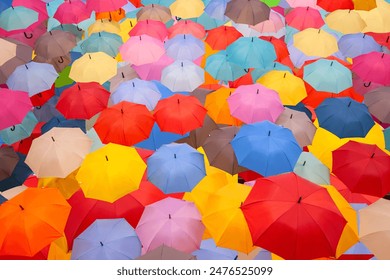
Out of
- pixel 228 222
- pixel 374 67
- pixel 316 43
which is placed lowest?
pixel 228 222

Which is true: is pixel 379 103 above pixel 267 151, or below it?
above

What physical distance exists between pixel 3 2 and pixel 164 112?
8.98 meters

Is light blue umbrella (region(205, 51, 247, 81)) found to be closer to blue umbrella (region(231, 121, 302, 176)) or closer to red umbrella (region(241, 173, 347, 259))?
blue umbrella (region(231, 121, 302, 176))

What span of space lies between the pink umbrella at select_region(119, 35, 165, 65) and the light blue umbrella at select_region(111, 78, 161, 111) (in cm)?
161

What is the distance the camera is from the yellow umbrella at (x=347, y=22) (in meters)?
13.1

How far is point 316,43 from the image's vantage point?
12.0m

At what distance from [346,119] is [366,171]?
190 centimetres

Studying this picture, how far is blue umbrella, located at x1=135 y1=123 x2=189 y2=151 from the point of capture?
933cm

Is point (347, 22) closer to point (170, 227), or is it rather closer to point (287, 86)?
point (287, 86)

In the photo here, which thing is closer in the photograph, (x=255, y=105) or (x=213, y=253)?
(x=213, y=253)

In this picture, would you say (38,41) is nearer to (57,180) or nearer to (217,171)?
(57,180)

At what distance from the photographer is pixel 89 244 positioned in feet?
21.3

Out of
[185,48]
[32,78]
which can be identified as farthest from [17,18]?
[185,48]

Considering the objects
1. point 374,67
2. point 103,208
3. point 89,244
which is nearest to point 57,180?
point 103,208
